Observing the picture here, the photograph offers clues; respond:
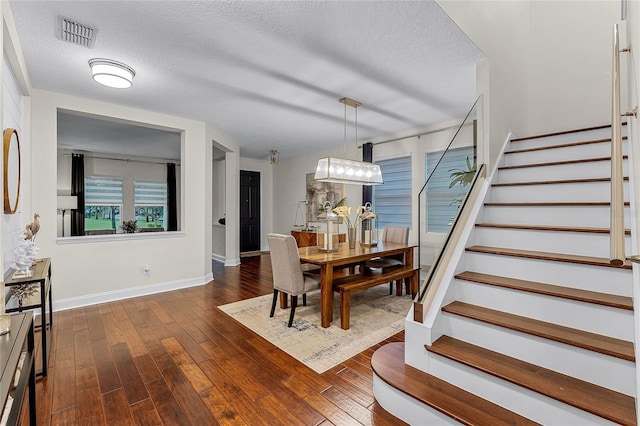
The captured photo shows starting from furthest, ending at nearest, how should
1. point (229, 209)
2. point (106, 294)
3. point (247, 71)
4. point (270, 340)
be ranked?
point (229, 209) → point (106, 294) → point (247, 71) → point (270, 340)

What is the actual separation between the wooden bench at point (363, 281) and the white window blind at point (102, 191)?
6.92 meters

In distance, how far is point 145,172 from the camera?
784 cm

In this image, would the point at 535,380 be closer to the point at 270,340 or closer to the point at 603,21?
the point at 270,340

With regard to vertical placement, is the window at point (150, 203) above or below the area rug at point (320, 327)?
above

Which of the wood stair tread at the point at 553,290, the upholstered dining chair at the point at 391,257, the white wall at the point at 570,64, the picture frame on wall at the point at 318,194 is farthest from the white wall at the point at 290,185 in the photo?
the wood stair tread at the point at 553,290

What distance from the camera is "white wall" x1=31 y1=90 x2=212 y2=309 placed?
3455mm

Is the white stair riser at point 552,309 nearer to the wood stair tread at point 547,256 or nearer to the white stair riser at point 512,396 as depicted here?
the wood stair tread at point 547,256

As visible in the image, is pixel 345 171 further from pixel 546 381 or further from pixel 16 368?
pixel 16 368

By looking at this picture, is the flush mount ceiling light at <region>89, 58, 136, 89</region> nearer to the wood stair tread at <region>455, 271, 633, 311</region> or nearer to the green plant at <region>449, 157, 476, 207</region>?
the green plant at <region>449, 157, 476, 207</region>

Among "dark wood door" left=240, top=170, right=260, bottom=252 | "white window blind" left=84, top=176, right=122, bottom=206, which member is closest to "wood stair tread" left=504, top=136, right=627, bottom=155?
"dark wood door" left=240, top=170, right=260, bottom=252

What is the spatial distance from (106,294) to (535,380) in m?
4.57

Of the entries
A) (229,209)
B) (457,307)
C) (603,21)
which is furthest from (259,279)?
(603,21)

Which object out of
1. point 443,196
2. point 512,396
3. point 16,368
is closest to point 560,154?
point 443,196

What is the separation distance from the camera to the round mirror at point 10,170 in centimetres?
227
